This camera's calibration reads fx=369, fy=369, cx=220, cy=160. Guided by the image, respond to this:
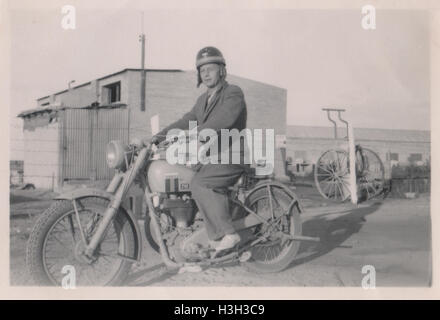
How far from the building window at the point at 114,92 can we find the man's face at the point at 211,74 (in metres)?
1.01

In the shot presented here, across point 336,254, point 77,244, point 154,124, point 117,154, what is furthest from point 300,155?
point 77,244

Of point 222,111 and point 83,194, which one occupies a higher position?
point 222,111

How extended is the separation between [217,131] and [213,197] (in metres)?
0.58

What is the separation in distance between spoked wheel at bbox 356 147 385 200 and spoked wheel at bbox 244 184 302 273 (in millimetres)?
1274

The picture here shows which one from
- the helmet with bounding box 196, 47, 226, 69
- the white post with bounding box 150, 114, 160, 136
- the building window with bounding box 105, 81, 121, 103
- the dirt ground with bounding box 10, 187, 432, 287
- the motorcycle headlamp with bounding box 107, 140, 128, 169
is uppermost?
the helmet with bounding box 196, 47, 226, 69

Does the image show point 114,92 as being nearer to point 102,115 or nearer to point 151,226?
point 102,115

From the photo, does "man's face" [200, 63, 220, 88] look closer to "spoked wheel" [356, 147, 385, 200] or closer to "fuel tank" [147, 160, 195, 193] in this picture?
"fuel tank" [147, 160, 195, 193]

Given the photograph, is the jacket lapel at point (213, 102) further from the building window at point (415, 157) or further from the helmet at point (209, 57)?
the building window at point (415, 157)

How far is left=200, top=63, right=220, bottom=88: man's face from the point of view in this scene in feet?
10.2

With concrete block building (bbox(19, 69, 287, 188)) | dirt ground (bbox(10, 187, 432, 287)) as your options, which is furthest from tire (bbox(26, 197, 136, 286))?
concrete block building (bbox(19, 69, 287, 188))

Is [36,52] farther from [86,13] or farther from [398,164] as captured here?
[398,164]

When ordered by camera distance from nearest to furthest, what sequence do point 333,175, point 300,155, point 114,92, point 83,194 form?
point 83,194, point 114,92, point 300,155, point 333,175

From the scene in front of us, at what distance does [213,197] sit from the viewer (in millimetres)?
2848

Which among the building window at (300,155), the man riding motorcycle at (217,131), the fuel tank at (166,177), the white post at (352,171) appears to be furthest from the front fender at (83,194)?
the white post at (352,171)
